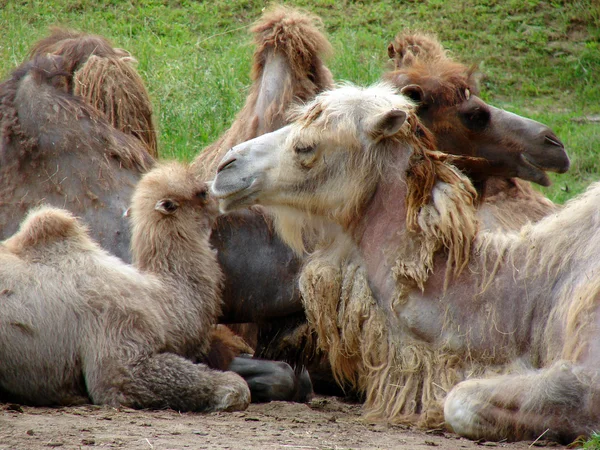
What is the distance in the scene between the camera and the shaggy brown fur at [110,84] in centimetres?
661

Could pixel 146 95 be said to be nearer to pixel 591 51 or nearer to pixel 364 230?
pixel 364 230

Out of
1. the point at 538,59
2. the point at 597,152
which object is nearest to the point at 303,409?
the point at 597,152

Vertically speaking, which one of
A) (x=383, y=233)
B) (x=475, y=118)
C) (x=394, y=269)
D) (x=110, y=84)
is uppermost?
(x=110, y=84)

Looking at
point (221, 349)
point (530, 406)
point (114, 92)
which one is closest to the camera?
point (530, 406)

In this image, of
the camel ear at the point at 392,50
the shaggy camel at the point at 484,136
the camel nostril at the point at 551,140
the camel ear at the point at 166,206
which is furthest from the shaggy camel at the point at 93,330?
the camel ear at the point at 392,50

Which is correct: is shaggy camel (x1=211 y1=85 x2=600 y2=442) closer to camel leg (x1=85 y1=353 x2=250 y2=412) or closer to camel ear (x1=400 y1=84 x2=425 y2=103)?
camel leg (x1=85 y1=353 x2=250 y2=412)

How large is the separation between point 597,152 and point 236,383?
22.4 feet

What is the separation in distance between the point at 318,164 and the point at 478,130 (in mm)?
1865

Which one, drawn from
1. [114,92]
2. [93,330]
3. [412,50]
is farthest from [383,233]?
[412,50]

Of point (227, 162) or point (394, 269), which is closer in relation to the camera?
point (394, 269)

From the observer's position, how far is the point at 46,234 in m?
4.79

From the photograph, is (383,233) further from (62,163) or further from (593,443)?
(62,163)

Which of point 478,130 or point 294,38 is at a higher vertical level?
point 294,38

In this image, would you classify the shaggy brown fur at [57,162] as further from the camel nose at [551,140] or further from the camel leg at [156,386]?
the camel nose at [551,140]
